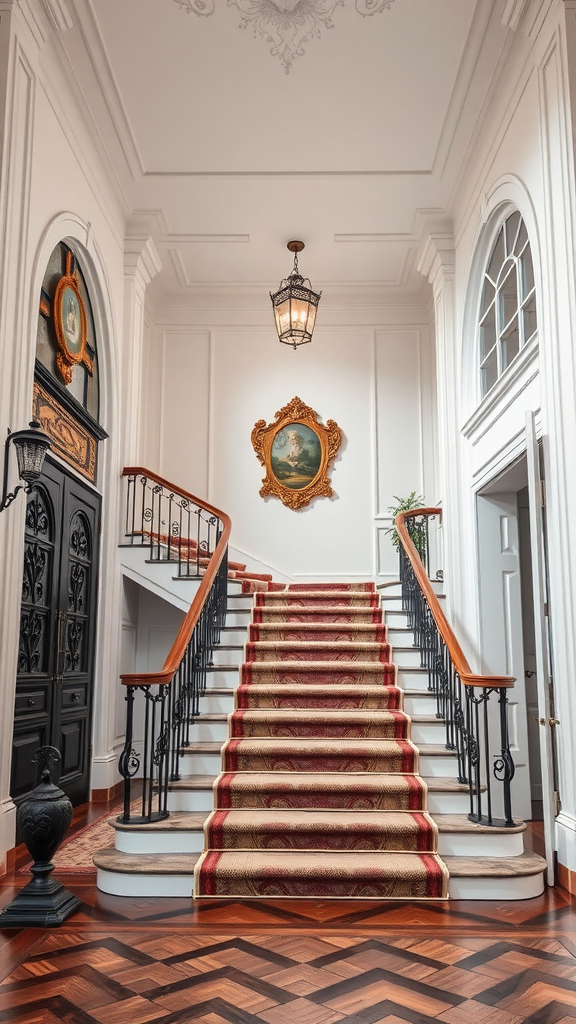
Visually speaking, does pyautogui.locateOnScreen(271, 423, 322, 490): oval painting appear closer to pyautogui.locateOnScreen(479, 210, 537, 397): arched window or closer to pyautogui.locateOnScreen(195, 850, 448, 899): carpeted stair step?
pyautogui.locateOnScreen(479, 210, 537, 397): arched window

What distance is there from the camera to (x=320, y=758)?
16.6 feet

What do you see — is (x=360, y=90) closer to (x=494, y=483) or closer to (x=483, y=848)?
(x=494, y=483)

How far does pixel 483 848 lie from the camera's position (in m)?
4.39

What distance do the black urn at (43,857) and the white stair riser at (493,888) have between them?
1810mm

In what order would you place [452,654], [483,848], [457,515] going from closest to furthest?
[483,848] < [452,654] < [457,515]

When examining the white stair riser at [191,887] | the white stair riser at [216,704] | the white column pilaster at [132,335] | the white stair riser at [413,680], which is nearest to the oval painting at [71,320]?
the white column pilaster at [132,335]

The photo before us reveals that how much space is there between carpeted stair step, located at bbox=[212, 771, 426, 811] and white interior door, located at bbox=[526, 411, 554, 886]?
28.7 inches

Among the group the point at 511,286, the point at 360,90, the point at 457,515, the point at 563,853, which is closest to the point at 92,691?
the point at 457,515

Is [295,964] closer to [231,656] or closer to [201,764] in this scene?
[201,764]

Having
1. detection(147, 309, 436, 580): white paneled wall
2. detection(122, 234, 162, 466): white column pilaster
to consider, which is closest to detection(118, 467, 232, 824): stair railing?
detection(122, 234, 162, 466): white column pilaster

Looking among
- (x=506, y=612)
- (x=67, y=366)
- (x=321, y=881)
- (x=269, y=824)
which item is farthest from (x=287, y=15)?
(x=321, y=881)

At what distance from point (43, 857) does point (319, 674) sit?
2681 mm

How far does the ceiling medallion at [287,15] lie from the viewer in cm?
525

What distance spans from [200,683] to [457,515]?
8.57 ft
